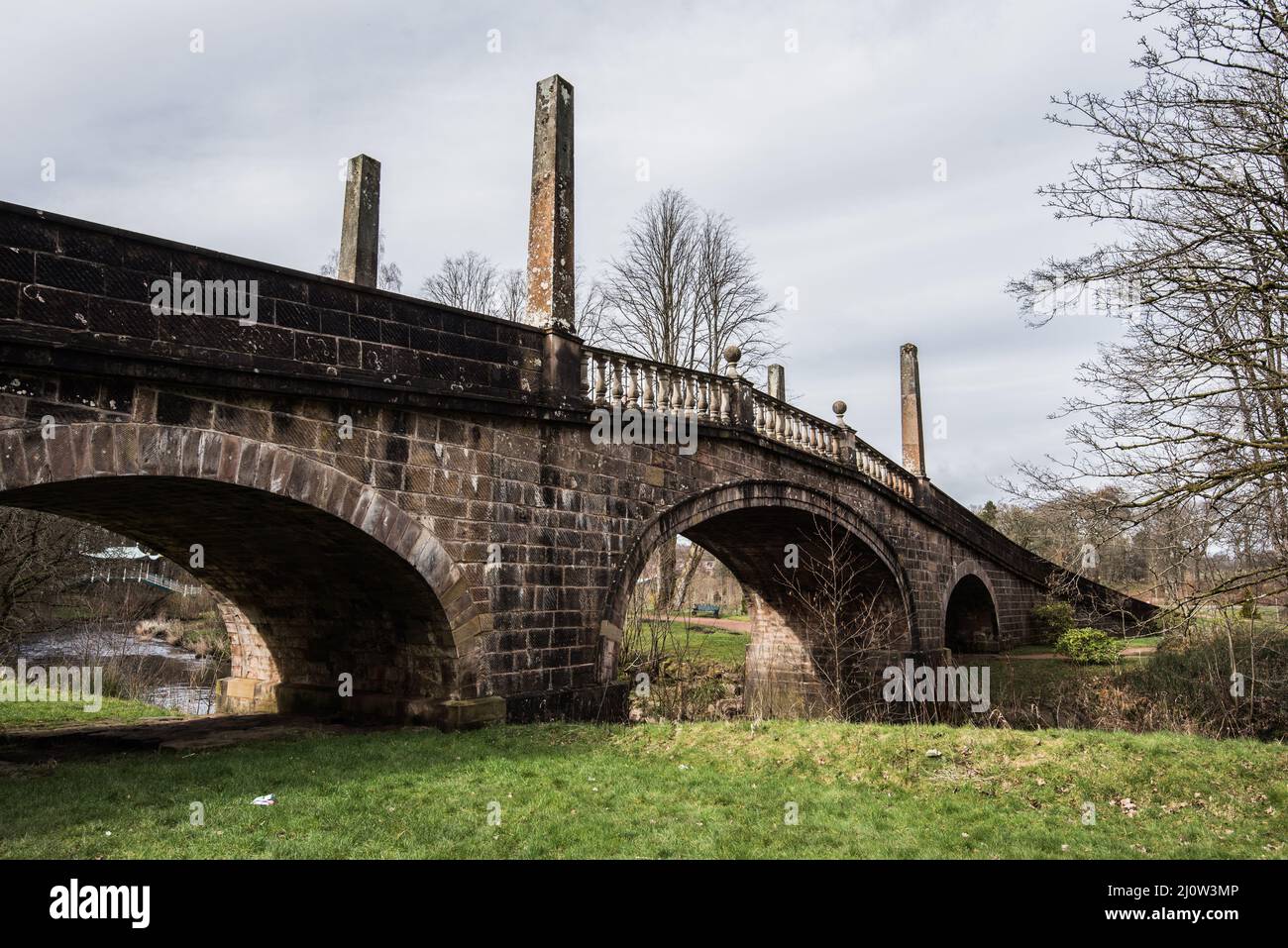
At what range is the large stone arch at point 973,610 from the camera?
2158 centimetres

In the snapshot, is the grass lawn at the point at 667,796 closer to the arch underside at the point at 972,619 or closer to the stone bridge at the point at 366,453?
the stone bridge at the point at 366,453

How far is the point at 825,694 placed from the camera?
17.7 m

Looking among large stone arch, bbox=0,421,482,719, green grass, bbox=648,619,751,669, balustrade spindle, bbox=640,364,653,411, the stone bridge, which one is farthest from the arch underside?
large stone arch, bbox=0,421,482,719

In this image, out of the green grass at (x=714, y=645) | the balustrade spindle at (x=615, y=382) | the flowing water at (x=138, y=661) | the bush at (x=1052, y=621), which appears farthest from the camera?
the bush at (x=1052, y=621)

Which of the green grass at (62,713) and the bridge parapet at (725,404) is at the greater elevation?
the bridge parapet at (725,404)

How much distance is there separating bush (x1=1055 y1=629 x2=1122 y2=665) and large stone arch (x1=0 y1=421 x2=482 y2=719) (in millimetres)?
14931

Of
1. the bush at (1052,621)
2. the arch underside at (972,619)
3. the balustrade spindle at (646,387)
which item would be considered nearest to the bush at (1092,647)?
the bush at (1052,621)

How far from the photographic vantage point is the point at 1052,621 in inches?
909

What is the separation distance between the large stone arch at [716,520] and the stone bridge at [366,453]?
50mm

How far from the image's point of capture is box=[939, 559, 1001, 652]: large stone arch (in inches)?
850

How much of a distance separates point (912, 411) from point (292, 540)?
14575 mm

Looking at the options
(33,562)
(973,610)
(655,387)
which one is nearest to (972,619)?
(973,610)
